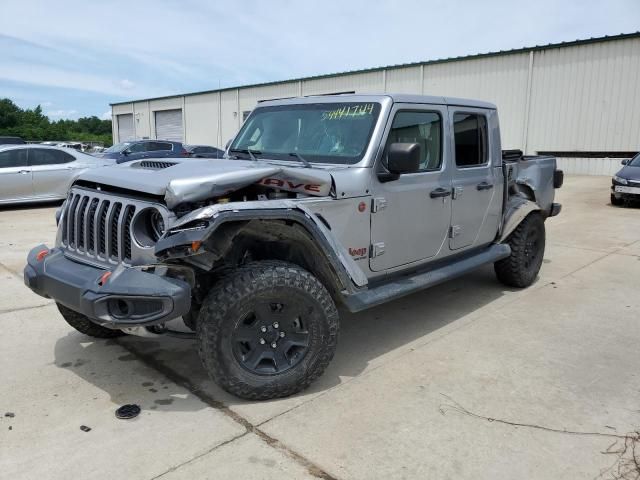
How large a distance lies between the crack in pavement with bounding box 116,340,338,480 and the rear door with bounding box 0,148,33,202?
8.79m

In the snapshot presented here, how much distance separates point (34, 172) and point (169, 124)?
27.0 m

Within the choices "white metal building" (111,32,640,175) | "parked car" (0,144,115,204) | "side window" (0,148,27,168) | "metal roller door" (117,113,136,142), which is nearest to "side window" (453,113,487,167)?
"parked car" (0,144,115,204)

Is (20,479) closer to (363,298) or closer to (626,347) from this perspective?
(363,298)

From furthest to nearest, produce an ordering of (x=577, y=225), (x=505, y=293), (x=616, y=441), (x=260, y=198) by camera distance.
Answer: (x=577, y=225) → (x=505, y=293) → (x=260, y=198) → (x=616, y=441)

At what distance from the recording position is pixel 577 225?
9.81m

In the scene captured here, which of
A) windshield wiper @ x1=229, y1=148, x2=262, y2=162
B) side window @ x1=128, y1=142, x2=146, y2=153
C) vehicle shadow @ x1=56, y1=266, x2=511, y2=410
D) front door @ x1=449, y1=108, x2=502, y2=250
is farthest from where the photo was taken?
side window @ x1=128, y1=142, x2=146, y2=153

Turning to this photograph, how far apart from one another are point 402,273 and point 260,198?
4.46 feet

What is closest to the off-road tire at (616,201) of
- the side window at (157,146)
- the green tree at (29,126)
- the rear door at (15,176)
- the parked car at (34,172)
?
the parked car at (34,172)

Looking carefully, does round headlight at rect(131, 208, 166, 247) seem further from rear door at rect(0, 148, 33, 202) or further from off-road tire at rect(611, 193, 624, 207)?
off-road tire at rect(611, 193, 624, 207)

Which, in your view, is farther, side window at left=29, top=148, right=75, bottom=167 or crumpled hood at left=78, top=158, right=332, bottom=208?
side window at left=29, top=148, right=75, bottom=167

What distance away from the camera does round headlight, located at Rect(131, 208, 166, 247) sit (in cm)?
300

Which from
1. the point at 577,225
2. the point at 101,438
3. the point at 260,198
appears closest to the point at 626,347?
the point at 260,198

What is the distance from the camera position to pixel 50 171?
1153 centimetres

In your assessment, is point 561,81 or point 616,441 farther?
point 561,81
